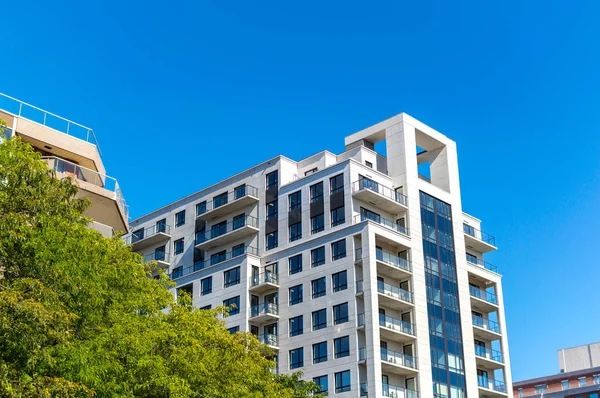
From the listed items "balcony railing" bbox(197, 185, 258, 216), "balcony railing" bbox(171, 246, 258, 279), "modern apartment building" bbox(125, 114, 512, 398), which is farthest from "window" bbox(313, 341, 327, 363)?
"balcony railing" bbox(197, 185, 258, 216)

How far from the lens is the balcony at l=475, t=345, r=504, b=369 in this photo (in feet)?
233

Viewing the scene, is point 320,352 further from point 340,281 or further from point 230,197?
point 230,197

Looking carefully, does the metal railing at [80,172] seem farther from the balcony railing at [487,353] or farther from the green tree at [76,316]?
the balcony railing at [487,353]

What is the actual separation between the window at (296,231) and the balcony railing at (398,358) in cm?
1276

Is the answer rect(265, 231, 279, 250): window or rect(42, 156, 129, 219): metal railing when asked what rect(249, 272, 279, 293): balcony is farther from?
rect(42, 156, 129, 219): metal railing

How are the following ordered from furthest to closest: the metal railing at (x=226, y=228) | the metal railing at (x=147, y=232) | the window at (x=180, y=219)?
the metal railing at (x=147, y=232), the window at (x=180, y=219), the metal railing at (x=226, y=228)

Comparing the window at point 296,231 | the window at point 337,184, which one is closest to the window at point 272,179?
the window at point 296,231

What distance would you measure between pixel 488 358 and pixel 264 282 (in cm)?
2089

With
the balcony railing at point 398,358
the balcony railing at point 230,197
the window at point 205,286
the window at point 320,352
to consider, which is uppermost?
the balcony railing at point 230,197

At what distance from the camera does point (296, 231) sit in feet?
230

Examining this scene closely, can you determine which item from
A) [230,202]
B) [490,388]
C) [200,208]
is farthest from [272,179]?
[490,388]

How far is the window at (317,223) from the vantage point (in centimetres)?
6838

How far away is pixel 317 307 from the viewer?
65.2 m

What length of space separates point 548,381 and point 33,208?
97132 millimetres
